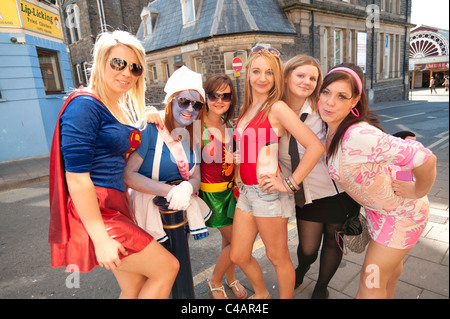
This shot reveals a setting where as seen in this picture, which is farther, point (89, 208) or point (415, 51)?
point (415, 51)

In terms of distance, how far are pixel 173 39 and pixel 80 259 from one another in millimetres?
17840

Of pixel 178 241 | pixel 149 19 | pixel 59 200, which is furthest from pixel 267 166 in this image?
pixel 149 19

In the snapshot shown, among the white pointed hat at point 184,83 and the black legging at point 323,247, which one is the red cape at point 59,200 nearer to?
the white pointed hat at point 184,83

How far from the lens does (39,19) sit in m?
9.56

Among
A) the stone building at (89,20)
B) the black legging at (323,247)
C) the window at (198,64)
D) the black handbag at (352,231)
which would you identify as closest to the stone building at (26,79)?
the window at (198,64)

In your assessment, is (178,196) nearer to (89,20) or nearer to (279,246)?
(279,246)

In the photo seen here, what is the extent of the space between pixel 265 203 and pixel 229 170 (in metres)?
0.45

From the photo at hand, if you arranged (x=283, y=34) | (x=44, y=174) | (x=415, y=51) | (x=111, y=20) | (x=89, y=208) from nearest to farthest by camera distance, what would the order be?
(x=89, y=208)
(x=44, y=174)
(x=283, y=34)
(x=111, y=20)
(x=415, y=51)

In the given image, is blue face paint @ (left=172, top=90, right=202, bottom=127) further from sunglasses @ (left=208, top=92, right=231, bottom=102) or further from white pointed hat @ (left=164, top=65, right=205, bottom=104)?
sunglasses @ (left=208, top=92, right=231, bottom=102)

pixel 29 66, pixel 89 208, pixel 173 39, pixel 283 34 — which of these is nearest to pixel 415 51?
pixel 283 34

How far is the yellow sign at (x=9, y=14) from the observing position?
824 cm

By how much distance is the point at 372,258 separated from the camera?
1745 millimetres

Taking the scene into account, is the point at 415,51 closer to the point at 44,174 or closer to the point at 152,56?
the point at 152,56

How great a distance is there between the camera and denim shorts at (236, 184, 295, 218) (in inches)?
77.5
